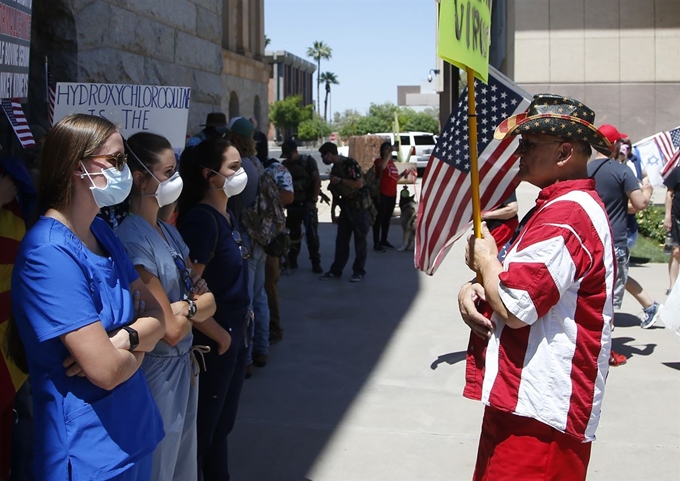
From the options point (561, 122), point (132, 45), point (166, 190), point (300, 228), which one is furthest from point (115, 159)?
point (300, 228)

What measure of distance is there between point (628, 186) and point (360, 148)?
69.7 feet

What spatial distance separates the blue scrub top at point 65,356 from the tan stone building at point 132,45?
3.81 metres

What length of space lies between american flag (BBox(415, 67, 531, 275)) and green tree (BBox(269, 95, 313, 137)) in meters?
87.2

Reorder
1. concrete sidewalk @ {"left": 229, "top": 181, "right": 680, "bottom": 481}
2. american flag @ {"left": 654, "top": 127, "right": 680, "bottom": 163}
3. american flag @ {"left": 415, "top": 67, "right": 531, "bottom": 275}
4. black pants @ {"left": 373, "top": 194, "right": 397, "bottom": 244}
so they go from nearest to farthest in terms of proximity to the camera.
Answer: american flag @ {"left": 415, "top": 67, "right": 531, "bottom": 275}
concrete sidewalk @ {"left": 229, "top": 181, "right": 680, "bottom": 481}
american flag @ {"left": 654, "top": 127, "right": 680, "bottom": 163}
black pants @ {"left": 373, "top": 194, "right": 397, "bottom": 244}

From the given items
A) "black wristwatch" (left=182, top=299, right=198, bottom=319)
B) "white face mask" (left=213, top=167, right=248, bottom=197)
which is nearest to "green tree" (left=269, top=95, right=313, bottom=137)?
"white face mask" (left=213, top=167, right=248, bottom=197)

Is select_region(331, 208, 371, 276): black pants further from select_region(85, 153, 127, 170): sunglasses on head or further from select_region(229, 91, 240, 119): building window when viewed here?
select_region(229, 91, 240, 119): building window

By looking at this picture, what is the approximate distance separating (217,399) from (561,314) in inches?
71.3

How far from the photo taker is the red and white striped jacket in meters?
2.86

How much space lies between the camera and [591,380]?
299 cm

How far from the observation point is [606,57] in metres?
27.4

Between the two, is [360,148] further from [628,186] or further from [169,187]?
[169,187]

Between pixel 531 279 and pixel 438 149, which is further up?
pixel 438 149

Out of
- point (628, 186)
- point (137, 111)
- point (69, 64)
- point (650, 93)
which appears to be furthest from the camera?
point (650, 93)

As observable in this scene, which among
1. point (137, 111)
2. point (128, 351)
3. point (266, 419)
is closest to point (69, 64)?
point (137, 111)
